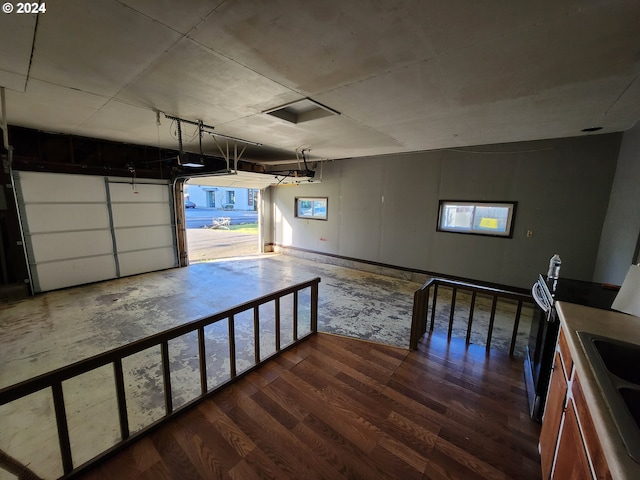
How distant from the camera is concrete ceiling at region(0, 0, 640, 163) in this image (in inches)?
58.3

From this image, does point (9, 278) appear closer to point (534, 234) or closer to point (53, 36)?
point (53, 36)

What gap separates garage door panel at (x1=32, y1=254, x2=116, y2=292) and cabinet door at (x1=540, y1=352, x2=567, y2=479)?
759 centimetres

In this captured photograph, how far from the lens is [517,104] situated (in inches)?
108

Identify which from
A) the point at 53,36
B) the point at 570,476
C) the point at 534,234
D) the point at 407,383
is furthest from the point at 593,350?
the point at 534,234

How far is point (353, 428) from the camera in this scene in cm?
184

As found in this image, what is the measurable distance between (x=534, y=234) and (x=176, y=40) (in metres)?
5.68

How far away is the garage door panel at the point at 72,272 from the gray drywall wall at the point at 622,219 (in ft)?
28.6

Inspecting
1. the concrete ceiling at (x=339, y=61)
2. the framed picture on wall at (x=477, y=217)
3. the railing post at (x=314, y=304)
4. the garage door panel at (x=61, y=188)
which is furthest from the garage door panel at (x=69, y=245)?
the framed picture on wall at (x=477, y=217)

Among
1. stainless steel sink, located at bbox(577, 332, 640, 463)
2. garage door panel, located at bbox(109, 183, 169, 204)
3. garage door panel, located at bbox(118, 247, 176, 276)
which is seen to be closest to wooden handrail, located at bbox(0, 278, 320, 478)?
stainless steel sink, located at bbox(577, 332, 640, 463)

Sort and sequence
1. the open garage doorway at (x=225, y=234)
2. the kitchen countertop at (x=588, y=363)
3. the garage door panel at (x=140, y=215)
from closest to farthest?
1. the kitchen countertop at (x=588, y=363)
2. the garage door panel at (x=140, y=215)
3. the open garage doorway at (x=225, y=234)

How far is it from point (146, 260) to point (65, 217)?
179 cm

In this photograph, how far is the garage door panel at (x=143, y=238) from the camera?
602cm

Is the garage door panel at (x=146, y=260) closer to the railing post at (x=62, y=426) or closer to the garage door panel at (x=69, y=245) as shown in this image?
the garage door panel at (x=69, y=245)

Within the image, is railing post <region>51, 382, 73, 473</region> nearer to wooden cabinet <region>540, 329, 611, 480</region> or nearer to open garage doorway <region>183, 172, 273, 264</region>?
wooden cabinet <region>540, 329, 611, 480</region>
